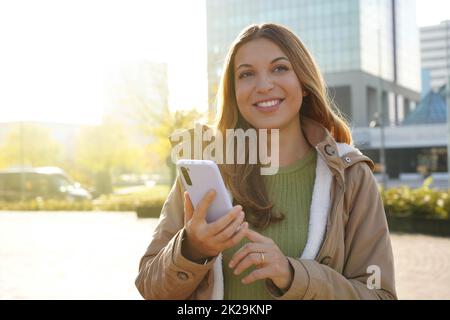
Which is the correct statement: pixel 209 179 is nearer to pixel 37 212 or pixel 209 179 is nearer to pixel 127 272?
pixel 127 272

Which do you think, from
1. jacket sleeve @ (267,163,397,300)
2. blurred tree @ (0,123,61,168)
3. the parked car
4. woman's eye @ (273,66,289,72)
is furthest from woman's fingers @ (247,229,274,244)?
blurred tree @ (0,123,61,168)

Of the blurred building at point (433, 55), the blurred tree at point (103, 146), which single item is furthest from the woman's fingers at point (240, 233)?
the blurred building at point (433, 55)

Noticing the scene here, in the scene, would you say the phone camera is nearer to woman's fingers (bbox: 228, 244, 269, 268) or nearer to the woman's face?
woman's fingers (bbox: 228, 244, 269, 268)

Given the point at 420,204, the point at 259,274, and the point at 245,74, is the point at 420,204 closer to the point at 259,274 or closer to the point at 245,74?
the point at 245,74

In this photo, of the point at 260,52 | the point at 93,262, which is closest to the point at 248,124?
the point at 260,52

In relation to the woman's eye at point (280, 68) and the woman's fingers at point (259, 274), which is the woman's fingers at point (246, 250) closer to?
the woman's fingers at point (259, 274)

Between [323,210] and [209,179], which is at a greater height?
[209,179]

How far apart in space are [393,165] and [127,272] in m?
45.6

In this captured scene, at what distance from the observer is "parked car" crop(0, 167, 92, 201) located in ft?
89.3

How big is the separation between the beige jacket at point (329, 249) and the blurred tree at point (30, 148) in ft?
165

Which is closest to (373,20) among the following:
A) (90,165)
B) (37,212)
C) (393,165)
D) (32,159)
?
(393,165)

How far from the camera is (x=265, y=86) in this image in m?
2.01

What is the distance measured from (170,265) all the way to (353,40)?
59997 millimetres

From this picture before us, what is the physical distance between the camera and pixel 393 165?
51312 mm
